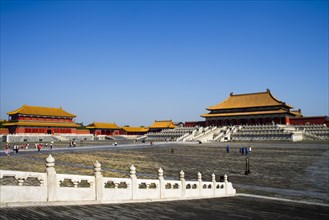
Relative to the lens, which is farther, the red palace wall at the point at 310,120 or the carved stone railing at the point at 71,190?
the red palace wall at the point at 310,120

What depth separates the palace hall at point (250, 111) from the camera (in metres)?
A: 76.8

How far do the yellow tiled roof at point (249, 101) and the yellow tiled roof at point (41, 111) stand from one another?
42299mm

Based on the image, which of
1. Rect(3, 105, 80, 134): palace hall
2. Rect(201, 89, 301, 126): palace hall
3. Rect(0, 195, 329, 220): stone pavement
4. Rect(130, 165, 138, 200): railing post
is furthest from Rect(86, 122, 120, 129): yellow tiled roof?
Rect(130, 165, 138, 200): railing post

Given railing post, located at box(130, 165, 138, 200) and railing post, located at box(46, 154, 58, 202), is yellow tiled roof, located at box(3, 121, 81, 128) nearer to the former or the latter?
railing post, located at box(130, 165, 138, 200)

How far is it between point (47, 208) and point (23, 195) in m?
0.80

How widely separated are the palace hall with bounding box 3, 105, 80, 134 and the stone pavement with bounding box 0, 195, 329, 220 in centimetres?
6493

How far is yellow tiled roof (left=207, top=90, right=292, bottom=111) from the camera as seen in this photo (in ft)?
264

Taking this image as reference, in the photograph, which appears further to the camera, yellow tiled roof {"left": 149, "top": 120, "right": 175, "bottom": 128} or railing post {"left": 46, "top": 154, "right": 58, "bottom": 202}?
yellow tiled roof {"left": 149, "top": 120, "right": 175, "bottom": 128}

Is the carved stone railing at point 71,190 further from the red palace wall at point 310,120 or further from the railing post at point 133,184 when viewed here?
the red palace wall at point 310,120

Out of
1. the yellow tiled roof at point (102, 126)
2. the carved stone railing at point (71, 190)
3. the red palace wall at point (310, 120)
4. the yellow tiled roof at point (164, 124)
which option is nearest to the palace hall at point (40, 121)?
the yellow tiled roof at point (102, 126)

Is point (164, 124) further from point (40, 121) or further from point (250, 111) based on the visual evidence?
point (40, 121)

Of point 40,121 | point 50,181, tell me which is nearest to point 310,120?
point 40,121

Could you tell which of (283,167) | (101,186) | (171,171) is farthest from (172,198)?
(283,167)

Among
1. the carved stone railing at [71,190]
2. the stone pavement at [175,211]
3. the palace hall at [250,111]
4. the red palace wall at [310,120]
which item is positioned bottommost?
the stone pavement at [175,211]
